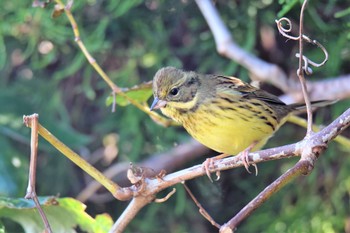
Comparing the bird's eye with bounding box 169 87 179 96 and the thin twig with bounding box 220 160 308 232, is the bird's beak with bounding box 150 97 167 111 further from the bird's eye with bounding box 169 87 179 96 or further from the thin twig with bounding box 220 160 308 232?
the thin twig with bounding box 220 160 308 232

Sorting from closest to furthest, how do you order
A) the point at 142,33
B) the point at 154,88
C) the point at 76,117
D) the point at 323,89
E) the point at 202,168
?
the point at 202,168, the point at 154,88, the point at 323,89, the point at 142,33, the point at 76,117

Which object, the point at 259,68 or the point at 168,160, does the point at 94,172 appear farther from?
the point at 168,160

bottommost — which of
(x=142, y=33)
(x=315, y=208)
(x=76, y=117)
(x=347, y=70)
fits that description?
(x=315, y=208)

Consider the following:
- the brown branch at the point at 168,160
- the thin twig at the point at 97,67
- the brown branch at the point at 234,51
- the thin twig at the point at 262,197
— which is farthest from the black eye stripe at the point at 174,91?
the thin twig at the point at 262,197

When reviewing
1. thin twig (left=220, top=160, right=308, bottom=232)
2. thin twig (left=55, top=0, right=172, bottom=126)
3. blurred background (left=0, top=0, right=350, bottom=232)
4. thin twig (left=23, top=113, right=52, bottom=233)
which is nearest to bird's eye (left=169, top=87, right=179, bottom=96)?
thin twig (left=55, top=0, right=172, bottom=126)

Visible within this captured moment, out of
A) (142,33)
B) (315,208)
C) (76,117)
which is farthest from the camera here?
(76,117)

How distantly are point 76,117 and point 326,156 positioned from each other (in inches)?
56.6

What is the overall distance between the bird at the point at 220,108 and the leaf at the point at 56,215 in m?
0.57

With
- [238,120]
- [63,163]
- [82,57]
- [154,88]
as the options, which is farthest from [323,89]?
[63,163]

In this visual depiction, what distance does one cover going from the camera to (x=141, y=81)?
3531 mm

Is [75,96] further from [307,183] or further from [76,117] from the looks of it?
[307,183]

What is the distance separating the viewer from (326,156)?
3215 millimetres

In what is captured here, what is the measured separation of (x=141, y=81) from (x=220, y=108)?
3.19ft

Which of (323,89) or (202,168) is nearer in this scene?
(202,168)
